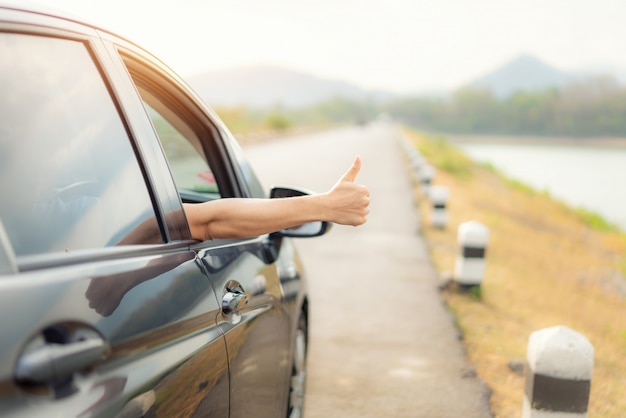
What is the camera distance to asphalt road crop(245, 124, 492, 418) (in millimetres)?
4461

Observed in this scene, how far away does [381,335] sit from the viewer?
597 centimetres

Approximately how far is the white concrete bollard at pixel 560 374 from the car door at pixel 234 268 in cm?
120

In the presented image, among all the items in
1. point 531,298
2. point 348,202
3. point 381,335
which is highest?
point 348,202

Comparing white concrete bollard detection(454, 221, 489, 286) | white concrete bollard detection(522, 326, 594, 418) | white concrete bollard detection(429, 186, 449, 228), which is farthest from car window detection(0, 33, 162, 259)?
white concrete bollard detection(429, 186, 449, 228)

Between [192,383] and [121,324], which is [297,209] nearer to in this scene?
[192,383]

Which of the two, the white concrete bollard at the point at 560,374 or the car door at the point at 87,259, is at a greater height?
the car door at the point at 87,259

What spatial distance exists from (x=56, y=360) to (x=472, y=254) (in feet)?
21.0

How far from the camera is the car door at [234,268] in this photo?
7.00 feet

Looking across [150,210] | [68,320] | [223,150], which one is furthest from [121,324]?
[223,150]

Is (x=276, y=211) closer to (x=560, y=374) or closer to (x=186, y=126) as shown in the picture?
(x=186, y=126)

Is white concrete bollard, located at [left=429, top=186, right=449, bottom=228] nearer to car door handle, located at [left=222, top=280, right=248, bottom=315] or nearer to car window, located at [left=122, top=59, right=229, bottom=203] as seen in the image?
car window, located at [left=122, top=59, right=229, bottom=203]

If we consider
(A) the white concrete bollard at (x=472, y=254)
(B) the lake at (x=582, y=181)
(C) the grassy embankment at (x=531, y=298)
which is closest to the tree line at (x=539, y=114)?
(B) the lake at (x=582, y=181)

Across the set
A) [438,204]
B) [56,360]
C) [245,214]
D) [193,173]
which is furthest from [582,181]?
[56,360]

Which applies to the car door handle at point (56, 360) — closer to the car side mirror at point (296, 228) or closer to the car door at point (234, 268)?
the car door at point (234, 268)
